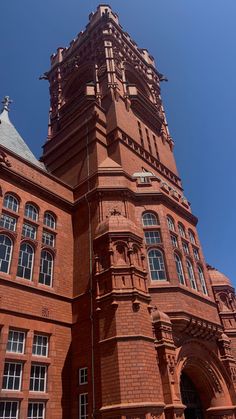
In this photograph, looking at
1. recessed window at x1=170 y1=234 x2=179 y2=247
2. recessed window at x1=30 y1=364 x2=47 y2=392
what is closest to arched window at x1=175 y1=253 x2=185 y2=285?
recessed window at x1=170 y1=234 x2=179 y2=247

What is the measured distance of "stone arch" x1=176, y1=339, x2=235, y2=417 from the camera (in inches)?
706

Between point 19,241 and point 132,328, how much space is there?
6.88 m

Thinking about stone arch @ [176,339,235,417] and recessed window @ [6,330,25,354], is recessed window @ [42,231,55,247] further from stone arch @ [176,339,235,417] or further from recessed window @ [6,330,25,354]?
stone arch @ [176,339,235,417]

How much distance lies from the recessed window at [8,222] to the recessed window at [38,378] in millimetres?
6419

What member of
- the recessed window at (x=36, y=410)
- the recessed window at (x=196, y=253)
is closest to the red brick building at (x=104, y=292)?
the recessed window at (x=36, y=410)

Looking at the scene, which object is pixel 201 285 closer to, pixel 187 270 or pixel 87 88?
pixel 187 270

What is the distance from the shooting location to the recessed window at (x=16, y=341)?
14539mm

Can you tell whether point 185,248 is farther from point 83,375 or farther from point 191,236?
point 83,375

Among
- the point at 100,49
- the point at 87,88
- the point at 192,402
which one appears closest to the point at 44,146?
the point at 87,88

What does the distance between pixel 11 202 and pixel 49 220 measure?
2.70 m

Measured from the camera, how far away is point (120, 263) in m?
16.4

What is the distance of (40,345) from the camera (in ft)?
51.4

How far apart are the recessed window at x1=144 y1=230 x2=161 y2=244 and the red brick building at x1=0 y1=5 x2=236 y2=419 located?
9cm

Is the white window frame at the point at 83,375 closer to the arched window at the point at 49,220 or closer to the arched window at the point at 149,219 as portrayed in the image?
the arched window at the point at 49,220
